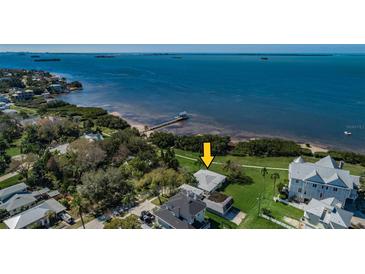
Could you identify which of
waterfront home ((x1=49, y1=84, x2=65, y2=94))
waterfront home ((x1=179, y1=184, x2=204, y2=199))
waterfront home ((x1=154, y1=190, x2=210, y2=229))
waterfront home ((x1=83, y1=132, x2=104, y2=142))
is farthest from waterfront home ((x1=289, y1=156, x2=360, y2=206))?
waterfront home ((x1=49, y1=84, x2=65, y2=94))

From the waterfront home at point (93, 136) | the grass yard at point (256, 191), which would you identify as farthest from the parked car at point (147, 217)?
the waterfront home at point (93, 136)

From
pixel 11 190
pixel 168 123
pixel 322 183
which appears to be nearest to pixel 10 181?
pixel 11 190

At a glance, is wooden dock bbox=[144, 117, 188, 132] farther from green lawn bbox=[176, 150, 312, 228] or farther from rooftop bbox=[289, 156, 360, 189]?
rooftop bbox=[289, 156, 360, 189]

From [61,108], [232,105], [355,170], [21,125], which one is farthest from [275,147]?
[61,108]

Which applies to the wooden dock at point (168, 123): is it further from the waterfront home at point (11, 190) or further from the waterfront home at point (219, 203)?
the waterfront home at point (219, 203)

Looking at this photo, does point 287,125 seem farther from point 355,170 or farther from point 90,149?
point 90,149

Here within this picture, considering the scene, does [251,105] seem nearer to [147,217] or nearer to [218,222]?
[218,222]

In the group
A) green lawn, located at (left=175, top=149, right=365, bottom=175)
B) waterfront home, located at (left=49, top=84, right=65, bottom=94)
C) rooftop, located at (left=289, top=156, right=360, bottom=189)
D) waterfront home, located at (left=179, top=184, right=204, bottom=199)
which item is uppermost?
waterfront home, located at (left=49, top=84, right=65, bottom=94)
